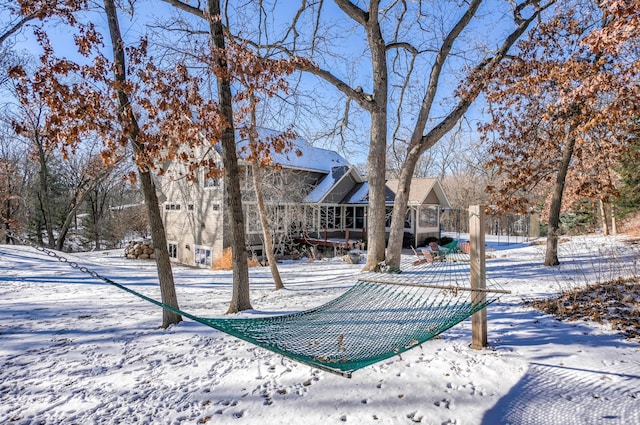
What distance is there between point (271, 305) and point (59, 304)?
372 centimetres

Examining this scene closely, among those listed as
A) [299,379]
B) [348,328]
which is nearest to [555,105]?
[348,328]

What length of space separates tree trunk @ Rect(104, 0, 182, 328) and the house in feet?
24.7

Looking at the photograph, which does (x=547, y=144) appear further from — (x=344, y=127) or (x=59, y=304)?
(x=59, y=304)

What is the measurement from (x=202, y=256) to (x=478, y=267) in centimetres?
1370

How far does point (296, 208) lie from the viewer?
533 inches

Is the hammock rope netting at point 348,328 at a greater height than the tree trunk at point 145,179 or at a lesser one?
lesser

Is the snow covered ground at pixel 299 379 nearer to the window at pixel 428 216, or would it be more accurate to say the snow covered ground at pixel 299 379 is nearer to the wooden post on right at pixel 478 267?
the wooden post on right at pixel 478 267

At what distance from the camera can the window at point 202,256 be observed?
586 inches

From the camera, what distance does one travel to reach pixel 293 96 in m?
7.54

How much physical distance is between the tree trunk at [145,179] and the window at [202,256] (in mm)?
10619

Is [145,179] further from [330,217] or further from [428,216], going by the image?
[428,216]

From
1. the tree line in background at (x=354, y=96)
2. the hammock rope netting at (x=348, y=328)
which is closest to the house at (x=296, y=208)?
the tree line in background at (x=354, y=96)

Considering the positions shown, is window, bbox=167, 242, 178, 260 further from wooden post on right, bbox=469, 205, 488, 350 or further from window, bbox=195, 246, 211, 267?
wooden post on right, bbox=469, 205, 488, 350

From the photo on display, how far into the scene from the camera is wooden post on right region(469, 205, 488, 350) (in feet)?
10.8
